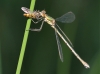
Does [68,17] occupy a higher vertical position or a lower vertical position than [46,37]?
higher

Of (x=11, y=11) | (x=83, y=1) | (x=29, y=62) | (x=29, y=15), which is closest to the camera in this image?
(x=29, y=15)

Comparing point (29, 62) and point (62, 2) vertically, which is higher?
point (62, 2)

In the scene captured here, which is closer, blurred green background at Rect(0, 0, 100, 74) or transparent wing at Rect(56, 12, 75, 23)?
transparent wing at Rect(56, 12, 75, 23)

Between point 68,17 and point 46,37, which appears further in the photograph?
point 46,37

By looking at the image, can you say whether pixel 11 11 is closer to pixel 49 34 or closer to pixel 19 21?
pixel 19 21

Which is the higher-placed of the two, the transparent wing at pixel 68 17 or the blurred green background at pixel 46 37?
the transparent wing at pixel 68 17

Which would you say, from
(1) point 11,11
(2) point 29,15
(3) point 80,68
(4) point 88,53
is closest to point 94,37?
(4) point 88,53

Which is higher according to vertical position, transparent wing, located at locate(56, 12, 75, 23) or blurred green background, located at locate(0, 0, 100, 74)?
transparent wing, located at locate(56, 12, 75, 23)

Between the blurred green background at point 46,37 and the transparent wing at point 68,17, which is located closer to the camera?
the transparent wing at point 68,17
